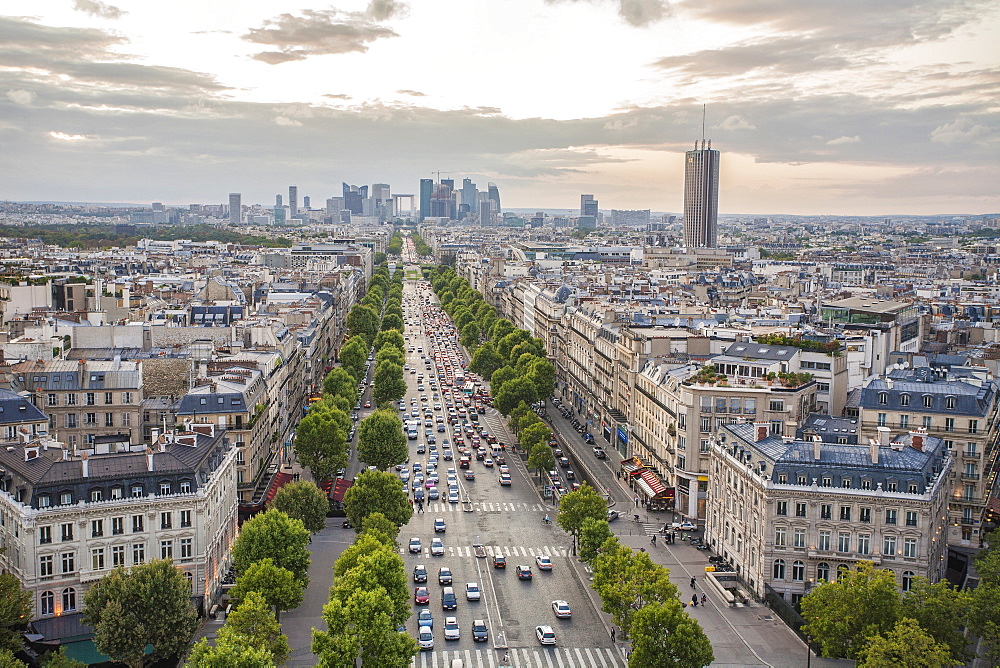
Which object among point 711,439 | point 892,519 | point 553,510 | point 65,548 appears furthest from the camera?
point 553,510

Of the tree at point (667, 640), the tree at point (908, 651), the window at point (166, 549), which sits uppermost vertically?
the window at point (166, 549)

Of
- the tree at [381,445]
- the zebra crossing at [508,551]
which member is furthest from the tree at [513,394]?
the zebra crossing at [508,551]

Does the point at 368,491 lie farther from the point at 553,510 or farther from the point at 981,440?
the point at 981,440

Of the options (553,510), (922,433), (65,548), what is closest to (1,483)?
(65,548)

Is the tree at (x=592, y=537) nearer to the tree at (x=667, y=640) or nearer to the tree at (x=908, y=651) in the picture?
the tree at (x=667, y=640)

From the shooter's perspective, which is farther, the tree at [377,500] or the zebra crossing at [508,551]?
the zebra crossing at [508,551]

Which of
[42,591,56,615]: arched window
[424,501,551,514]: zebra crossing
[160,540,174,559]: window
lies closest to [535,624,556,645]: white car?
[160,540,174,559]: window
